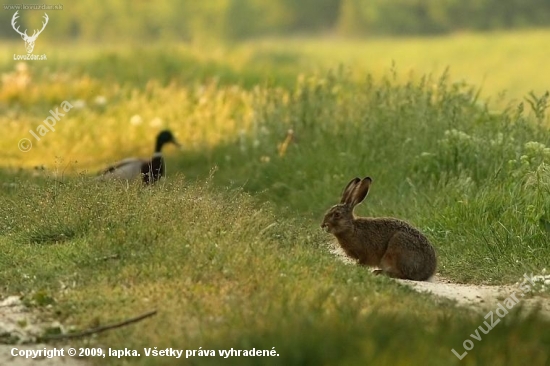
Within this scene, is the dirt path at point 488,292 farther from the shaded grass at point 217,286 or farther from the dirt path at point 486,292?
the shaded grass at point 217,286

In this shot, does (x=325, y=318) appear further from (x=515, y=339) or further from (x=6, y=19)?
(x=6, y=19)

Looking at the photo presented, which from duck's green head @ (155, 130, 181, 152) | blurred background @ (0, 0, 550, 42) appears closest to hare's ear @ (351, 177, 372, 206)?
duck's green head @ (155, 130, 181, 152)

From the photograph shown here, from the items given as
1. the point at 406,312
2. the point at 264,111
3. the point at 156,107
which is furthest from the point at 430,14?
the point at 406,312

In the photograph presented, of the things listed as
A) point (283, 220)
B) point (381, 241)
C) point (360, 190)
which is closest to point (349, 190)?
point (360, 190)

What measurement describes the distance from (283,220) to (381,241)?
36.4 inches

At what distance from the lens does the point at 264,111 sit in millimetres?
14922

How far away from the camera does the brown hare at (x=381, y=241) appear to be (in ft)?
28.6

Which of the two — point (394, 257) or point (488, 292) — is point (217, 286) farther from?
point (488, 292)

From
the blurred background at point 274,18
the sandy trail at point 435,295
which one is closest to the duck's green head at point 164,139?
the sandy trail at point 435,295

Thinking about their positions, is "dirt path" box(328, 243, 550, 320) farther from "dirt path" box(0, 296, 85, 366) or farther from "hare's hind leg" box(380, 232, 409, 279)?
"dirt path" box(0, 296, 85, 366)

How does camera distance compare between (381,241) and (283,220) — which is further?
(283,220)

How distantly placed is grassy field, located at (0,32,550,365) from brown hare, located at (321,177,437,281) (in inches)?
10.9

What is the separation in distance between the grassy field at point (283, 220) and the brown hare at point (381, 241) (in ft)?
0.91

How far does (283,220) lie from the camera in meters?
9.43
